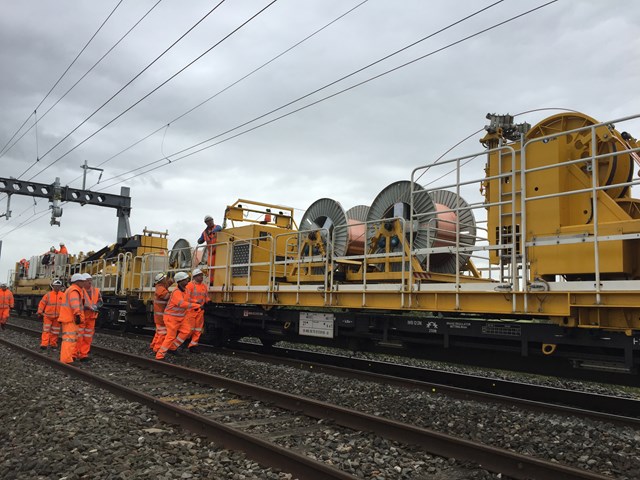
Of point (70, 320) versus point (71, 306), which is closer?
point (70, 320)

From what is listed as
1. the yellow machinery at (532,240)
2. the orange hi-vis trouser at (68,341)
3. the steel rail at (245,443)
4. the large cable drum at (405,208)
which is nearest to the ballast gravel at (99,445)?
the steel rail at (245,443)

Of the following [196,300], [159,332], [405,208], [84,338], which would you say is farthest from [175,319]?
[405,208]

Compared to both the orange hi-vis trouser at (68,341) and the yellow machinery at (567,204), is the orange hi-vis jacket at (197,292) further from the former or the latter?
the yellow machinery at (567,204)

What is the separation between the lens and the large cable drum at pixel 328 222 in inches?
390

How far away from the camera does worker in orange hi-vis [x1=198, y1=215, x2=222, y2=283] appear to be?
42.7 ft

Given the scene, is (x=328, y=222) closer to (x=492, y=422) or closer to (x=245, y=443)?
(x=492, y=422)

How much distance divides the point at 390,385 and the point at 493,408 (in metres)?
1.98

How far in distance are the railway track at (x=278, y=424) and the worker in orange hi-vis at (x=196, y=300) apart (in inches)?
94.4

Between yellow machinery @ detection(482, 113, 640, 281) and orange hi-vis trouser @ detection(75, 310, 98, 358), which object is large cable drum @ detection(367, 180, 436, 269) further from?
orange hi-vis trouser @ detection(75, 310, 98, 358)

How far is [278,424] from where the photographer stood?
5.91 meters

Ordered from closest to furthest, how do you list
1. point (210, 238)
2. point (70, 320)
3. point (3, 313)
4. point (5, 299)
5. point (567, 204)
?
point (567, 204) < point (70, 320) < point (210, 238) < point (3, 313) < point (5, 299)

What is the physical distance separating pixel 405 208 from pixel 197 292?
5187 mm

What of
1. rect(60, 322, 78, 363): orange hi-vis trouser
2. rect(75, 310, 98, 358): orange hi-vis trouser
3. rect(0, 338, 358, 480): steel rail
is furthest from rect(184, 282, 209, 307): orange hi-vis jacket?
rect(0, 338, 358, 480): steel rail

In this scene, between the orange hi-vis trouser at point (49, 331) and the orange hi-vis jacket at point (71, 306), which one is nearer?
the orange hi-vis jacket at point (71, 306)
